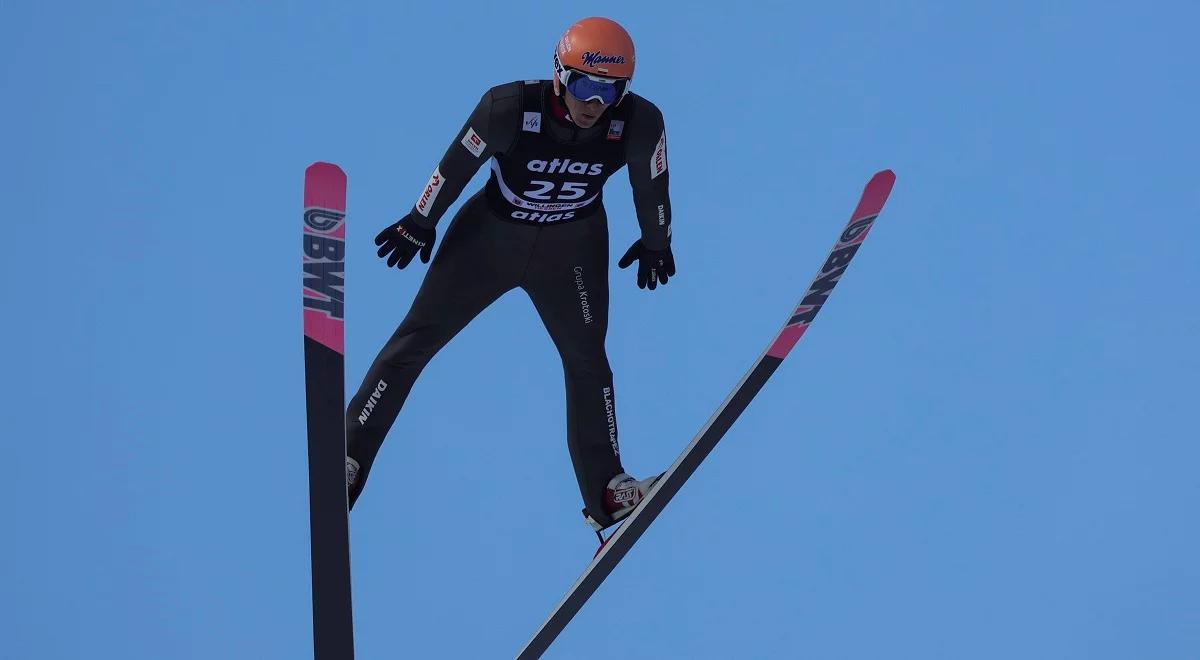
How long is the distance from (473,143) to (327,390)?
772 mm

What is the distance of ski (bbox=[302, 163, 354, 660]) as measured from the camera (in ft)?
10.4

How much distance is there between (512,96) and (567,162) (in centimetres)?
22

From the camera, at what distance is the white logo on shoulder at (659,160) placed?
3.83 meters

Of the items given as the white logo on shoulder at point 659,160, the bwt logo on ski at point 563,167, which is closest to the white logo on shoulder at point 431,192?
the bwt logo on ski at point 563,167

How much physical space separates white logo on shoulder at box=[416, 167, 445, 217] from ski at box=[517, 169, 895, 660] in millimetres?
945

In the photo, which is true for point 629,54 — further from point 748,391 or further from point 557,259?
point 748,391

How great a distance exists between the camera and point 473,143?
3688 mm

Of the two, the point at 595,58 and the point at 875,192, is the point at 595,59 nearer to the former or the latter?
the point at 595,58

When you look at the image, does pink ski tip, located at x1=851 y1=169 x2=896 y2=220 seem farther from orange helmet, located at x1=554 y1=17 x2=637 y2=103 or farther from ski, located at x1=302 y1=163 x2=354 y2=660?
ski, located at x1=302 y1=163 x2=354 y2=660

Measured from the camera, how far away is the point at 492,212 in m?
3.88

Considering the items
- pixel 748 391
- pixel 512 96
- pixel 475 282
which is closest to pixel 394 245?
pixel 475 282

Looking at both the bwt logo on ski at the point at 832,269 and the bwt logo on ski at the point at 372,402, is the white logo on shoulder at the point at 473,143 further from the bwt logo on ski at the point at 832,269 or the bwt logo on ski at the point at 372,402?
the bwt logo on ski at the point at 832,269

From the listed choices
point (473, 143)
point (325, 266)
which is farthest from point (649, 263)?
point (325, 266)

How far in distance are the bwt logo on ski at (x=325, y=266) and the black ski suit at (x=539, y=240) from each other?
57 cm
